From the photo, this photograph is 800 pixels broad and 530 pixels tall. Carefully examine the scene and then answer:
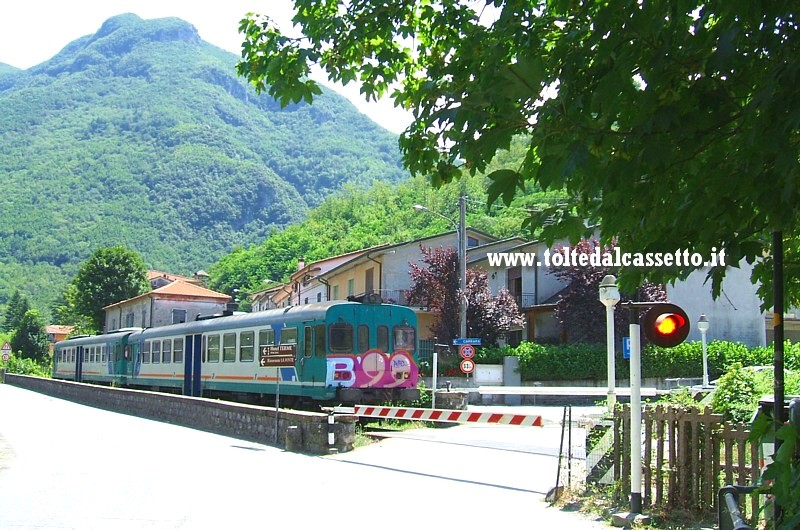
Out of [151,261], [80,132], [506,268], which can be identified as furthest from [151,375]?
[80,132]

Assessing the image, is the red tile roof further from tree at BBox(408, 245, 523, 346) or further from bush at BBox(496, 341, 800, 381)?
bush at BBox(496, 341, 800, 381)

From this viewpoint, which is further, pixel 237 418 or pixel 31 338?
pixel 31 338

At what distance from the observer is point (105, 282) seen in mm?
82000

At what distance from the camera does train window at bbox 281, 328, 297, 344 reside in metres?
20.8

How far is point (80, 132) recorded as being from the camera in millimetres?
199875

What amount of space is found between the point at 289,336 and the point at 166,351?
35.9 feet

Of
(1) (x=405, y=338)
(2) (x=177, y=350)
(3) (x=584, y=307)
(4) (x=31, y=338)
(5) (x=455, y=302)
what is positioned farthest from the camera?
(4) (x=31, y=338)

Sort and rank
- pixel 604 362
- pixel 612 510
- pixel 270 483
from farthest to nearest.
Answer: pixel 604 362 → pixel 270 483 → pixel 612 510

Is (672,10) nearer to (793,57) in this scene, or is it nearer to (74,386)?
(793,57)

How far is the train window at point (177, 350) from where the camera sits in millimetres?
28734

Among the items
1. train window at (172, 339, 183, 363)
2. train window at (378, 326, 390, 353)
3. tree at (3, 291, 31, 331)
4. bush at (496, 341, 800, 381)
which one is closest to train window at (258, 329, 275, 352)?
train window at (378, 326, 390, 353)

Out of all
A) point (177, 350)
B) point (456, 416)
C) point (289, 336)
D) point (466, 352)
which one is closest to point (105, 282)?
point (177, 350)

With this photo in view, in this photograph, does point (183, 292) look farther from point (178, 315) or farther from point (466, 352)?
point (466, 352)

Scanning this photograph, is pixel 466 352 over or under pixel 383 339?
under
